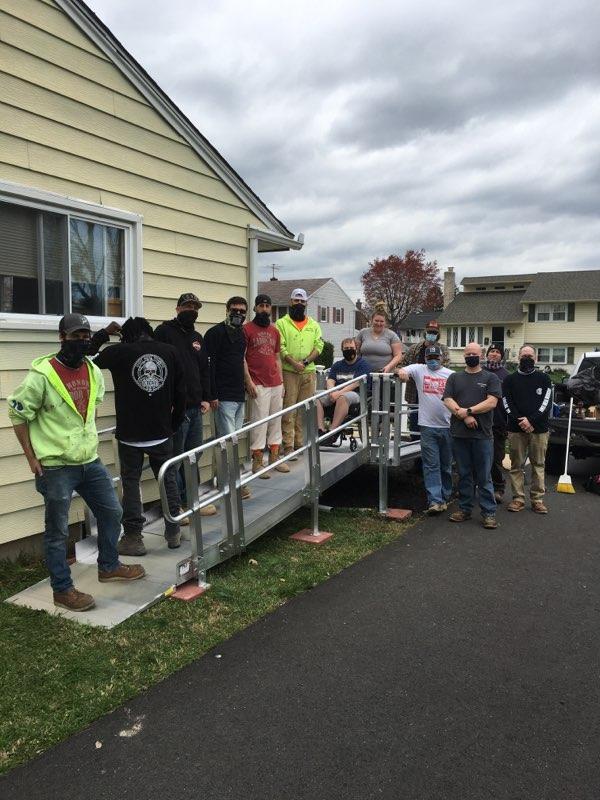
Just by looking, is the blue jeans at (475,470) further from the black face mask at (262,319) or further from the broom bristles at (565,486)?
the black face mask at (262,319)

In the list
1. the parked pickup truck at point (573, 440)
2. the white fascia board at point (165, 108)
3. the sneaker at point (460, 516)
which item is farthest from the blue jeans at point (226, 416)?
the parked pickup truck at point (573, 440)

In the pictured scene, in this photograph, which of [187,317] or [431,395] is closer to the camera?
[187,317]

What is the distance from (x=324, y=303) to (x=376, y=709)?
4863 centimetres

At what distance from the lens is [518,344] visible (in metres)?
38.8

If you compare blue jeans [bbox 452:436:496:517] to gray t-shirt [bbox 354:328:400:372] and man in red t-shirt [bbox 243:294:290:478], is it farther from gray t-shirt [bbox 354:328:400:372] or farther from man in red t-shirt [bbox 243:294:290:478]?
man in red t-shirt [bbox 243:294:290:478]

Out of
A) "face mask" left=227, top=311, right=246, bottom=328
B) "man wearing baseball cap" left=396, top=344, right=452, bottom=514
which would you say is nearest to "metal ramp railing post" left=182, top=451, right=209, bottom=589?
"face mask" left=227, top=311, right=246, bottom=328

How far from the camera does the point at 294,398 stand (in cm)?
658

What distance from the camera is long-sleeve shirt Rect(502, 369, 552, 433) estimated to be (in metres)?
6.71

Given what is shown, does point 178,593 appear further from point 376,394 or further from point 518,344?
point 518,344

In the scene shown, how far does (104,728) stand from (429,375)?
4.77m

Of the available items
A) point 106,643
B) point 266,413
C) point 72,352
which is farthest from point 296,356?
point 106,643

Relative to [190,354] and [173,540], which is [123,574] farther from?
[190,354]

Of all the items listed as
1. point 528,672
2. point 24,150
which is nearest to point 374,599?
point 528,672

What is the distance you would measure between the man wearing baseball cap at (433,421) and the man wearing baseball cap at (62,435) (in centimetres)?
348
